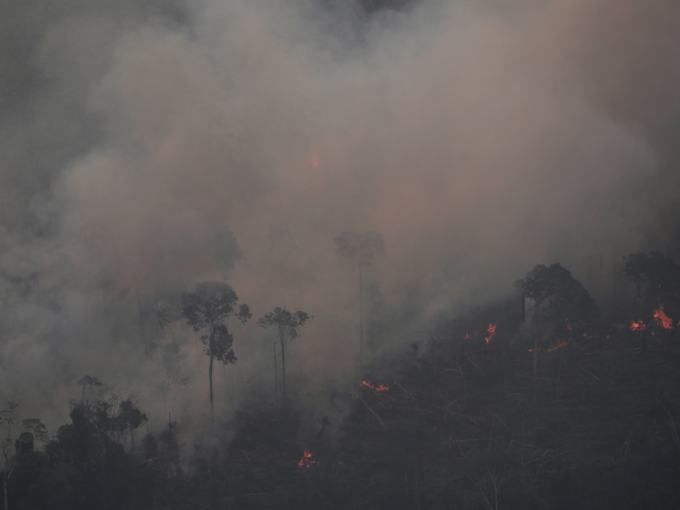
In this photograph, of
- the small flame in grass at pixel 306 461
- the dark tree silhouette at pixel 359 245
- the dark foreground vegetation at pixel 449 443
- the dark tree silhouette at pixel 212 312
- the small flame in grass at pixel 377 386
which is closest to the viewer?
the dark foreground vegetation at pixel 449 443

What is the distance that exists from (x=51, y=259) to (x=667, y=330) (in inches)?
2712

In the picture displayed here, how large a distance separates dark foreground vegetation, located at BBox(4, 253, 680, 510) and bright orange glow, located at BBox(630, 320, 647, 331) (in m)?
0.17

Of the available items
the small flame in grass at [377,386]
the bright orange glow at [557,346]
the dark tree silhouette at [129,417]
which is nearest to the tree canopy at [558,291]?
the bright orange glow at [557,346]

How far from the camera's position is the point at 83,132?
98.2 metres

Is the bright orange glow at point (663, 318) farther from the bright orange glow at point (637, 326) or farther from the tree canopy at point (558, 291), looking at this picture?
the tree canopy at point (558, 291)

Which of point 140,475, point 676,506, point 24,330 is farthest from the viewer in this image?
point 24,330

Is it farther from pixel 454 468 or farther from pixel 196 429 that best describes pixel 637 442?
pixel 196 429

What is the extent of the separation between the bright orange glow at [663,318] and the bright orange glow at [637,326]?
4.79 feet

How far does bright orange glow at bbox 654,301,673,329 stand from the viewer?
47.1 m

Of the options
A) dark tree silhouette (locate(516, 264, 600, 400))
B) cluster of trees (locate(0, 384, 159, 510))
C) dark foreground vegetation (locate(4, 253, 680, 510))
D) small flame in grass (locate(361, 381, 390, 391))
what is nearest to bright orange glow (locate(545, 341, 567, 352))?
dark foreground vegetation (locate(4, 253, 680, 510))

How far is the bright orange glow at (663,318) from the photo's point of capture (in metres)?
47.1

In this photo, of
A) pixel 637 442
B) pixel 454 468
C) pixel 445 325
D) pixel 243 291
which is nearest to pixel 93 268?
Answer: pixel 243 291

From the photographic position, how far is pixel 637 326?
47.8 m

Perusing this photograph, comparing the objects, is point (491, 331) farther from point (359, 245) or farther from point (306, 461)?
point (306, 461)
